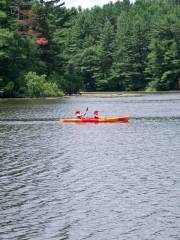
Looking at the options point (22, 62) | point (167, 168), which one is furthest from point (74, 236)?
point (22, 62)

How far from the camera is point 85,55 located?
159250mm

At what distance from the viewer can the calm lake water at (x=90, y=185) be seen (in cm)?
2039

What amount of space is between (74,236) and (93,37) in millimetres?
158261

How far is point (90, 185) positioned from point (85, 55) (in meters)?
134

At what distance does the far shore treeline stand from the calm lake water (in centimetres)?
5659

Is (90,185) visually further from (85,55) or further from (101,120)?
(85,55)

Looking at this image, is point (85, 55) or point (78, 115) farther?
point (85, 55)

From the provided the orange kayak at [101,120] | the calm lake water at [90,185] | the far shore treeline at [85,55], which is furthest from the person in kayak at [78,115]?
the far shore treeline at [85,55]

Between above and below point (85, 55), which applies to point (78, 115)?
below

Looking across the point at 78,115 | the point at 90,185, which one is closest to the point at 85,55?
the point at 78,115

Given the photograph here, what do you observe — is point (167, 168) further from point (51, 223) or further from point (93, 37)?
point (93, 37)

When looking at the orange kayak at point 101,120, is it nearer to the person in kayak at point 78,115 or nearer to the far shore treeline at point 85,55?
the person in kayak at point 78,115

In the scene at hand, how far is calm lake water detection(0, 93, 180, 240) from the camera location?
2039 centimetres

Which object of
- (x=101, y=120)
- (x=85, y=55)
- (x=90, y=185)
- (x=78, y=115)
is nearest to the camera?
(x=90, y=185)
